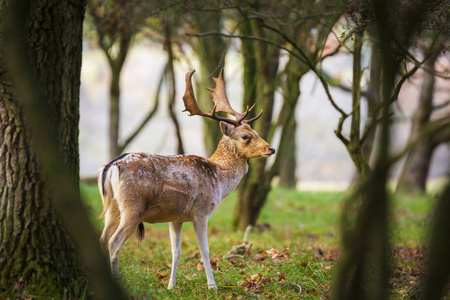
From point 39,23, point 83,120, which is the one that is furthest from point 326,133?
point 39,23

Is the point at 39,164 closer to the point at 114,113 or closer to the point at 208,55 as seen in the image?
the point at 208,55

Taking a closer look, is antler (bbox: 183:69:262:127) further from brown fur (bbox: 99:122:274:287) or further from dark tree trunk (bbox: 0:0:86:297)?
dark tree trunk (bbox: 0:0:86:297)

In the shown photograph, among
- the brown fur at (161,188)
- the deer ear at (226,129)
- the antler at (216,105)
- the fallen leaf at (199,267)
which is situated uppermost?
the antler at (216,105)

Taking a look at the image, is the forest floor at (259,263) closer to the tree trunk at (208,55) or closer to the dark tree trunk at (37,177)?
the dark tree trunk at (37,177)

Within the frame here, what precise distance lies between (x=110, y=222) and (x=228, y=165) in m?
1.58

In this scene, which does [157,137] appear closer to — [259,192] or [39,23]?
[259,192]

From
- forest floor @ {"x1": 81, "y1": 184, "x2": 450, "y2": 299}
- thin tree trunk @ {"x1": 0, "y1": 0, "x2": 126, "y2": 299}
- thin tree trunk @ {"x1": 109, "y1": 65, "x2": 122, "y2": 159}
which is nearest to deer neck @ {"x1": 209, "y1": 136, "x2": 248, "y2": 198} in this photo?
forest floor @ {"x1": 81, "y1": 184, "x2": 450, "y2": 299}

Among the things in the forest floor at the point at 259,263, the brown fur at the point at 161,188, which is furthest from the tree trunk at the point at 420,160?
the brown fur at the point at 161,188

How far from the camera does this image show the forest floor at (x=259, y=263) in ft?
16.9

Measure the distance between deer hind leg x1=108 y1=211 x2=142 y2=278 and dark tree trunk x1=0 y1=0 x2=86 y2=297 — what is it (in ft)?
1.81

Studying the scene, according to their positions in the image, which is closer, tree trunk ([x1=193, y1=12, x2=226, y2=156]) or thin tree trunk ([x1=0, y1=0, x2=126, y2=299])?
thin tree trunk ([x1=0, y1=0, x2=126, y2=299])

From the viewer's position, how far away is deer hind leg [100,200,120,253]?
16.6 ft

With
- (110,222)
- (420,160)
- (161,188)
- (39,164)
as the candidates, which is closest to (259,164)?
(161,188)

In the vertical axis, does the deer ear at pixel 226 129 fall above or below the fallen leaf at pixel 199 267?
above
